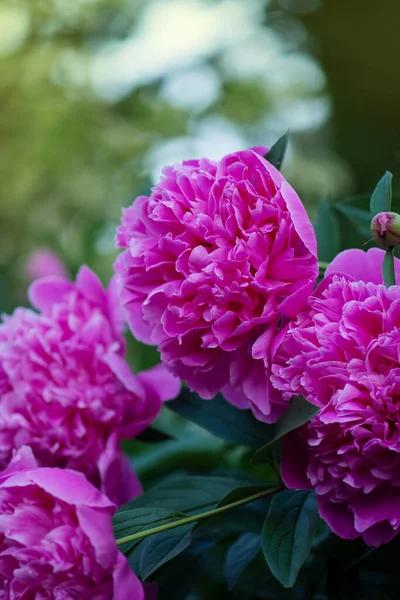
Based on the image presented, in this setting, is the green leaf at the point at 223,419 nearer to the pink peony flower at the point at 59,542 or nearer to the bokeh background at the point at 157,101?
the pink peony flower at the point at 59,542

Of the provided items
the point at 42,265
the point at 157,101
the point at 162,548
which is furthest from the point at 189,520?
the point at 157,101

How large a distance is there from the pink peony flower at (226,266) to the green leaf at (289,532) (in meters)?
0.05

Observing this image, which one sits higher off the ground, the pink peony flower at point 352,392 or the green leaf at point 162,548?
the pink peony flower at point 352,392

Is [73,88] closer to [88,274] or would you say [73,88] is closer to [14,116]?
[14,116]

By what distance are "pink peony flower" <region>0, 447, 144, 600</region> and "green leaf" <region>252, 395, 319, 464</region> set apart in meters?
0.08

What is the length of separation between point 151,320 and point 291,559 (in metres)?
0.13

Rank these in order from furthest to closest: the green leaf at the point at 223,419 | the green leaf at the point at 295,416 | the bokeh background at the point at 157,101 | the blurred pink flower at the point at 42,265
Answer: the bokeh background at the point at 157,101
the blurred pink flower at the point at 42,265
the green leaf at the point at 223,419
the green leaf at the point at 295,416

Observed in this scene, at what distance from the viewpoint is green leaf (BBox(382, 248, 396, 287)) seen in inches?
13.5

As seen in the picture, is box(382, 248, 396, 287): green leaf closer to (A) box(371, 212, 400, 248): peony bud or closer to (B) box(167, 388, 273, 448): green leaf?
(A) box(371, 212, 400, 248): peony bud

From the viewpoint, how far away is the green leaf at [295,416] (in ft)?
1.07

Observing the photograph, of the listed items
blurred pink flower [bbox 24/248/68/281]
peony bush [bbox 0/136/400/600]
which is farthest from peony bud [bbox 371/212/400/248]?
blurred pink flower [bbox 24/248/68/281]

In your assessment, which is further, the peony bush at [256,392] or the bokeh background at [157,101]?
the bokeh background at [157,101]

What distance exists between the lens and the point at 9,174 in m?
5.48

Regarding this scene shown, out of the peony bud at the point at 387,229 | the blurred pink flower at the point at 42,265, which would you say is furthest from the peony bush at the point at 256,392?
the blurred pink flower at the point at 42,265
